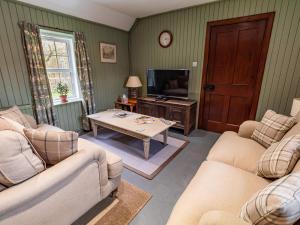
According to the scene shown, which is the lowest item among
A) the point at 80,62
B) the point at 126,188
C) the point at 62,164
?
the point at 126,188

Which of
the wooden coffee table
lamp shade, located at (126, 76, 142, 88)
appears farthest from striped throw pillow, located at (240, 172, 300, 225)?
lamp shade, located at (126, 76, 142, 88)

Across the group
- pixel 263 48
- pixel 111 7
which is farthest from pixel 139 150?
pixel 111 7

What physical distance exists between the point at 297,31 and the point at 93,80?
365cm

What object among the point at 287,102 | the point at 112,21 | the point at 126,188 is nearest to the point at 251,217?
the point at 126,188

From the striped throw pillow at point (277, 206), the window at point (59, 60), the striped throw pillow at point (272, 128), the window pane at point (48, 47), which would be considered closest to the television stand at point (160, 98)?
the window at point (59, 60)

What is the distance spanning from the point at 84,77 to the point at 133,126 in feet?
5.37

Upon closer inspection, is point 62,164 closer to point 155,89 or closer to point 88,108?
point 88,108

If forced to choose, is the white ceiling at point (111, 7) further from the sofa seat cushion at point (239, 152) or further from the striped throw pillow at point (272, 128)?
the sofa seat cushion at point (239, 152)

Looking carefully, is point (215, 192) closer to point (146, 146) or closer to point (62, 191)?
point (62, 191)

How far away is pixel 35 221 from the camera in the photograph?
3.41ft

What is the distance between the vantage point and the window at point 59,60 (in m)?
2.89

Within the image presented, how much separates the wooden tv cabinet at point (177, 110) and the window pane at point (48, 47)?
1.99 meters

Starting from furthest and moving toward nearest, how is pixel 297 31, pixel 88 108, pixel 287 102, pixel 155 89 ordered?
pixel 155 89
pixel 88 108
pixel 287 102
pixel 297 31

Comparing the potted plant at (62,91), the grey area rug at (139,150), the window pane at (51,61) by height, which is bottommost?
the grey area rug at (139,150)
